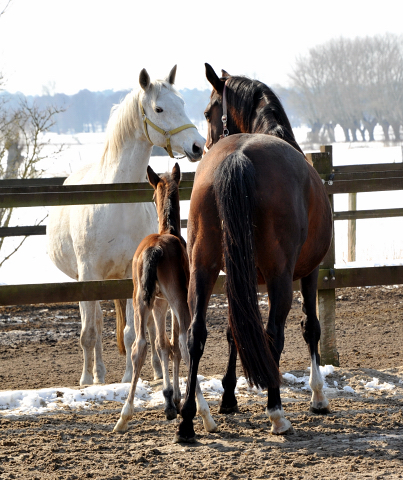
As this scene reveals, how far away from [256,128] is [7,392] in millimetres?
2658

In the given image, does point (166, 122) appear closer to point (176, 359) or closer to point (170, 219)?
point (170, 219)

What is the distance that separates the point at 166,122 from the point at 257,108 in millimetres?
1097

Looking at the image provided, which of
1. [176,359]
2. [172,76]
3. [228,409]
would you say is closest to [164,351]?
[176,359]

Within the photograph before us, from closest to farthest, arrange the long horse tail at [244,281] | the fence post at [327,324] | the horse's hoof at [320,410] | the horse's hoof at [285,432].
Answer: the long horse tail at [244,281]
the horse's hoof at [285,432]
the horse's hoof at [320,410]
the fence post at [327,324]

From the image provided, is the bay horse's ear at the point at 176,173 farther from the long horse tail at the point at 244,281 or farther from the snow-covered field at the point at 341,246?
the snow-covered field at the point at 341,246

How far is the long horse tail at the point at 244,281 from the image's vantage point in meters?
2.96

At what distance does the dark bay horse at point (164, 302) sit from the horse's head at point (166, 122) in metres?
1.29

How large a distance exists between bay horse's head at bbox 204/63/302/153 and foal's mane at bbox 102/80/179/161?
812 millimetres

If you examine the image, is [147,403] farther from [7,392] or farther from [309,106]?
[309,106]

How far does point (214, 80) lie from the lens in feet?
13.9

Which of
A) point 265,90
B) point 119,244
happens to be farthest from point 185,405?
point 265,90

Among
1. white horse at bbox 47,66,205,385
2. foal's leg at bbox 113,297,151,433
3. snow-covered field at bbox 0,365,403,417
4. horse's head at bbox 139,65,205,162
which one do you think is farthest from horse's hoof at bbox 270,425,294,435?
horse's head at bbox 139,65,205,162

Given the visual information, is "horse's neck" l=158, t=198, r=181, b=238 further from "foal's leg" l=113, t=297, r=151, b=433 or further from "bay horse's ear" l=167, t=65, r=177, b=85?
"bay horse's ear" l=167, t=65, r=177, b=85

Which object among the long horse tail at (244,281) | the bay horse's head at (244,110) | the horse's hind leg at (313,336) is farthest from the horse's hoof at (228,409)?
the bay horse's head at (244,110)
